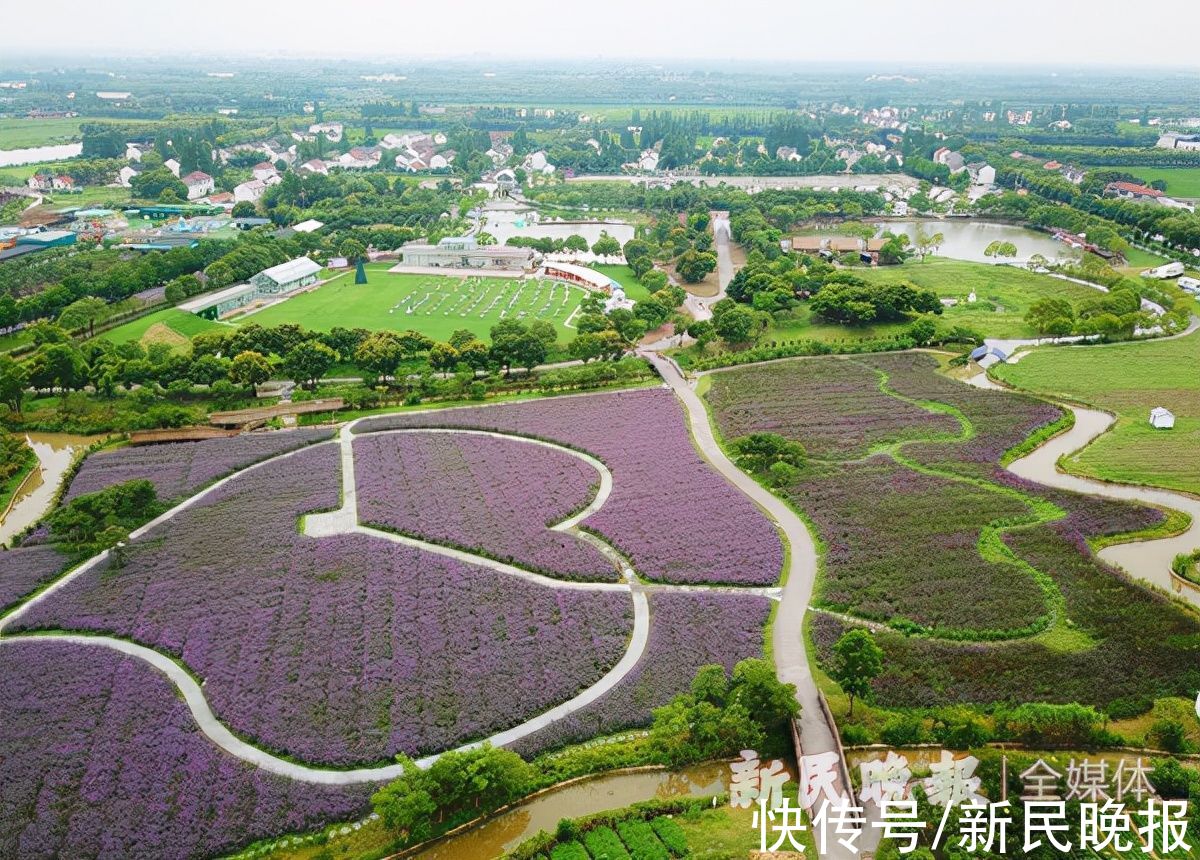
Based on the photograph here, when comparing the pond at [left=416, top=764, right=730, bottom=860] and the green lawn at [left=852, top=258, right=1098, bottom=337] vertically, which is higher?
the green lawn at [left=852, top=258, right=1098, bottom=337]

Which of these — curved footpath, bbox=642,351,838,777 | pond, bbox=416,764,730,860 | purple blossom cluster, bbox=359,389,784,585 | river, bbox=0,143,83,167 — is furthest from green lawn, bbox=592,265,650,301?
river, bbox=0,143,83,167

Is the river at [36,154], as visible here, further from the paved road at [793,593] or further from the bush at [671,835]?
the bush at [671,835]

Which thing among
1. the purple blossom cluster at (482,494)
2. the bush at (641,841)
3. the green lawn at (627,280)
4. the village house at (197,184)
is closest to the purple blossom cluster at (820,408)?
the purple blossom cluster at (482,494)

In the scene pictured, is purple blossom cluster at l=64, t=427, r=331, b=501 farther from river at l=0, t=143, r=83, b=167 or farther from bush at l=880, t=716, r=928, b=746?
river at l=0, t=143, r=83, b=167

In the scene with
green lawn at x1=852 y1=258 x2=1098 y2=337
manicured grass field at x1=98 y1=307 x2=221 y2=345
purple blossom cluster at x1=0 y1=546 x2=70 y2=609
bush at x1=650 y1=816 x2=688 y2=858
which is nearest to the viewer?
bush at x1=650 y1=816 x2=688 y2=858

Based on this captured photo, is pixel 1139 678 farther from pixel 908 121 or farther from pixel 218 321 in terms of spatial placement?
pixel 908 121

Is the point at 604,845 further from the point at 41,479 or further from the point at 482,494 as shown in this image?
the point at 41,479

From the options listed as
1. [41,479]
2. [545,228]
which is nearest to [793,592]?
[41,479]
